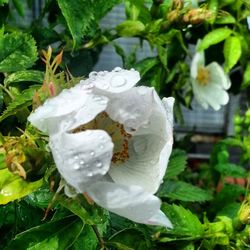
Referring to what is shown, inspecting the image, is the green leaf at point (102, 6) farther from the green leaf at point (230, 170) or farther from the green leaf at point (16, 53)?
the green leaf at point (230, 170)

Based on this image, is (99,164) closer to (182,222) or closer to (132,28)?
(182,222)

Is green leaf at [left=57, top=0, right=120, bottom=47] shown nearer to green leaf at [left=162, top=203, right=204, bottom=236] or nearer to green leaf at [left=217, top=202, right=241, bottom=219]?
green leaf at [left=162, top=203, right=204, bottom=236]

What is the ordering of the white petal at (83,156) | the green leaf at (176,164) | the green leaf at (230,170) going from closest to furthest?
the white petal at (83,156)
the green leaf at (176,164)
the green leaf at (230,170)

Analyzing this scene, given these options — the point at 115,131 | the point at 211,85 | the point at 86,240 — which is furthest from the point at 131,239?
the point at 211,85

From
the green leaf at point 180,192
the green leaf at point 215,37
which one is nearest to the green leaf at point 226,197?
the green leaf at point 180,192

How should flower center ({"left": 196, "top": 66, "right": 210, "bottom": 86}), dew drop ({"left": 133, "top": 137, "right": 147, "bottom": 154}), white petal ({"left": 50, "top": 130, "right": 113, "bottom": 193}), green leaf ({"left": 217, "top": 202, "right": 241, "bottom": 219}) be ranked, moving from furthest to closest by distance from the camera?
flower center ({"left": 196, "top": 66, "right": 210, "bottom": 86}) < green leaf ({"left": 217, "top": 202, "right": 241, "bottom": 219}) < dew drop ({"left": 133, "top": 137, "right": 147, "bottom": 154}) < white petal ({"left": 50, "top": 130, "right": 113, "bottom": 193})

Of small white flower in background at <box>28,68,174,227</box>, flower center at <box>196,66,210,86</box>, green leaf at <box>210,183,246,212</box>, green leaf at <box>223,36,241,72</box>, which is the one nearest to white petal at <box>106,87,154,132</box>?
small white flower in background at <box>28,68,174,227</box>
